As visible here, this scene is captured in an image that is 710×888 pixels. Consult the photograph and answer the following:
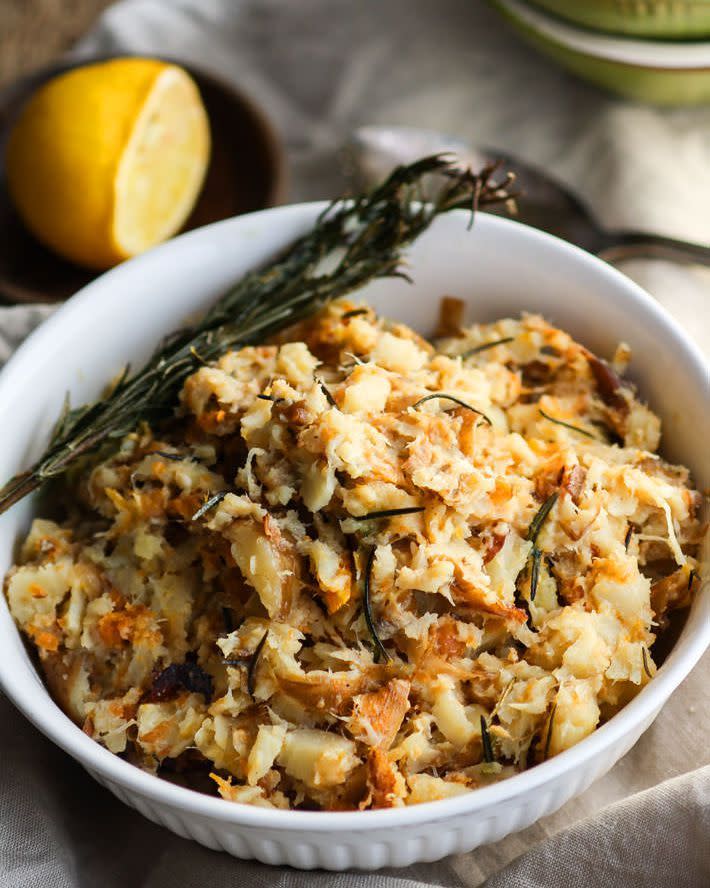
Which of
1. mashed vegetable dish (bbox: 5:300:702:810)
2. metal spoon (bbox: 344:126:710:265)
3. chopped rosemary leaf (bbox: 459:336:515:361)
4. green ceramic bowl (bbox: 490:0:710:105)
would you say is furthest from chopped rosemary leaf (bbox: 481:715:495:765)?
green ceramic bowl (bbox: 490:0:710:105)

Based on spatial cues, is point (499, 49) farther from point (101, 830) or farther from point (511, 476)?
point (101, 830)

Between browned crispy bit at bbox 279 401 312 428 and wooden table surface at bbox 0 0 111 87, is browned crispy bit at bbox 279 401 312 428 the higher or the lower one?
the higher one

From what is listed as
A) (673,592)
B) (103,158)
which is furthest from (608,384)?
(103,158)

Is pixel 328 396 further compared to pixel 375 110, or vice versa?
pixel 375 110

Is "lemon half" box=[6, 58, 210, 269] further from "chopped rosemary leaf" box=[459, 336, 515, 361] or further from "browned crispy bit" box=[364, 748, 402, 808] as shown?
"browned crispy bit" box=[364, 748, 402, 808]

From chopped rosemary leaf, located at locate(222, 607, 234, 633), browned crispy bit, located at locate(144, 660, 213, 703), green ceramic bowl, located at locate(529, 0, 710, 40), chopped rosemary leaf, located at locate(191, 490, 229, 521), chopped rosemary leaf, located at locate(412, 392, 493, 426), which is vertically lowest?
browned crispy bit, located at locate(144, 660, 213, 703)

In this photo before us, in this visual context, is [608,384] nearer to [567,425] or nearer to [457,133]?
[567,425]

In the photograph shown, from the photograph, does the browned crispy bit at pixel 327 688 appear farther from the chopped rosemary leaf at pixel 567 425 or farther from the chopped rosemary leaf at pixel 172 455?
the chopped rosemary leaf at pixel 567 425
